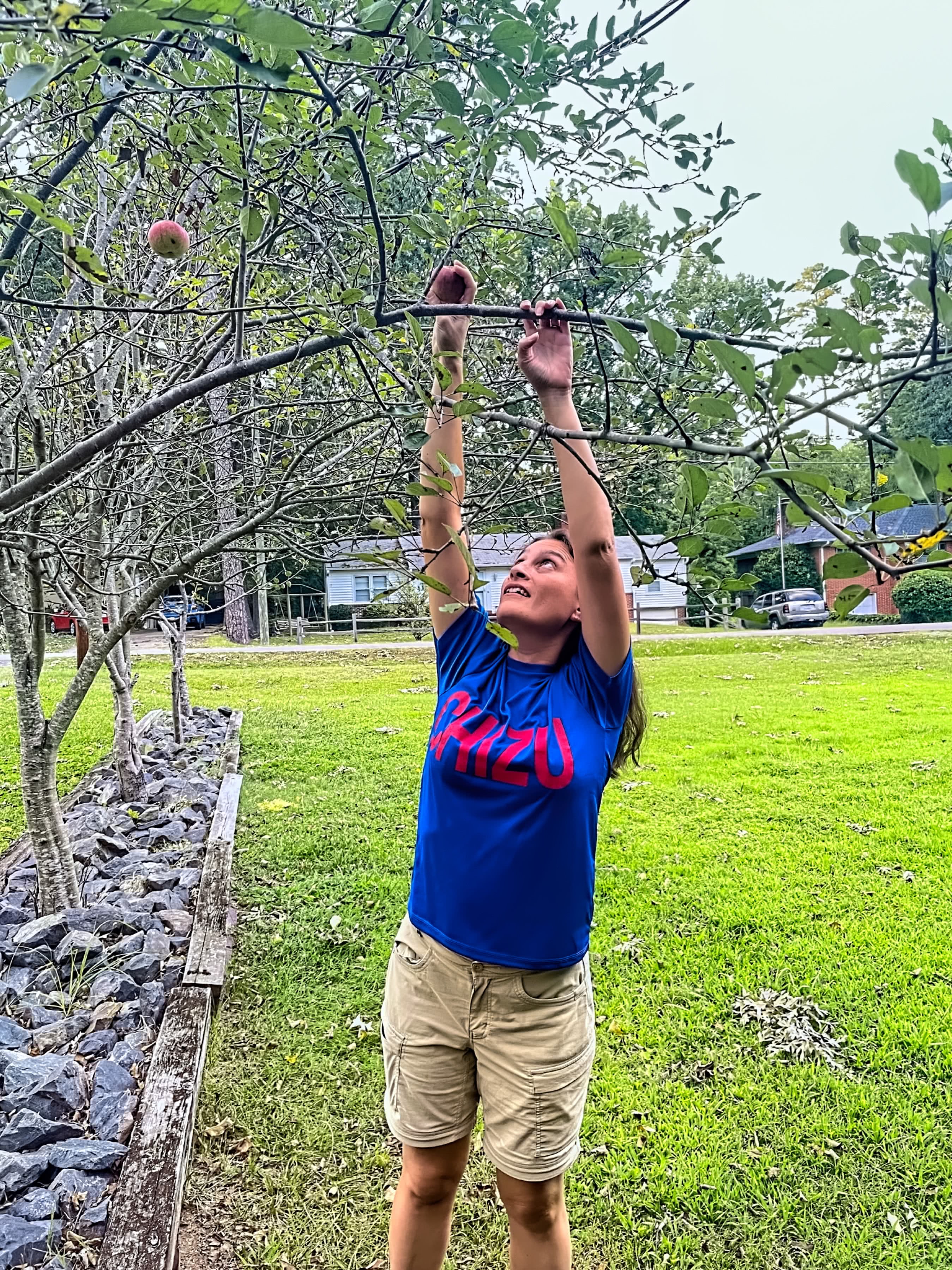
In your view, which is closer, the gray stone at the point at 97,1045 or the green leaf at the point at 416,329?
the green leaf at the point at 416,329

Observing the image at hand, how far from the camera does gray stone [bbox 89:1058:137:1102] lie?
2.58m

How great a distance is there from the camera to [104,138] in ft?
9.13

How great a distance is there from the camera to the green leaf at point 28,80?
683 millimetres

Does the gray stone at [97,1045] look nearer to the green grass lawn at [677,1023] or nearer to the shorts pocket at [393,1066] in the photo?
the green grass lawn at [677,1023]

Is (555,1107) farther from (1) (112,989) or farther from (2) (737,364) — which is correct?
(1) (112,989)

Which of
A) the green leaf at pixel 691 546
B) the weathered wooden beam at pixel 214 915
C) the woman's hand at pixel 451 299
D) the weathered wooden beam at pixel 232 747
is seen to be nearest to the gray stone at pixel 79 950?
the weathered wooden beam at pixel 214 915

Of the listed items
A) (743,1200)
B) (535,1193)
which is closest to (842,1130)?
(743,1200)

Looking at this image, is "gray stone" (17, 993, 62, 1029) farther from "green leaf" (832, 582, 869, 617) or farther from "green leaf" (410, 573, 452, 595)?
"green leaf" (832, 582, 869, 617)

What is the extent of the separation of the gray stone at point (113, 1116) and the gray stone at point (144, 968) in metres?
0.71

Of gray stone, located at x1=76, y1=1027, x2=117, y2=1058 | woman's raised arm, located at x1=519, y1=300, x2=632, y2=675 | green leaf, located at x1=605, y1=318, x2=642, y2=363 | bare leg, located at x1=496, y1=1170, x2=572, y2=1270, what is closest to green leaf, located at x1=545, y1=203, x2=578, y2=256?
green leaf, located at x1=605, y1=318, x2=642, y2=363

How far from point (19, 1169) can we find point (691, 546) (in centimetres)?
244

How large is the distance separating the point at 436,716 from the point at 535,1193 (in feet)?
3.31

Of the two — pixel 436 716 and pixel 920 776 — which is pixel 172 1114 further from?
pixel 920 776

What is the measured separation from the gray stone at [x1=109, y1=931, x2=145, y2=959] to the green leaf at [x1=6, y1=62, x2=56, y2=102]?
3.29 m
